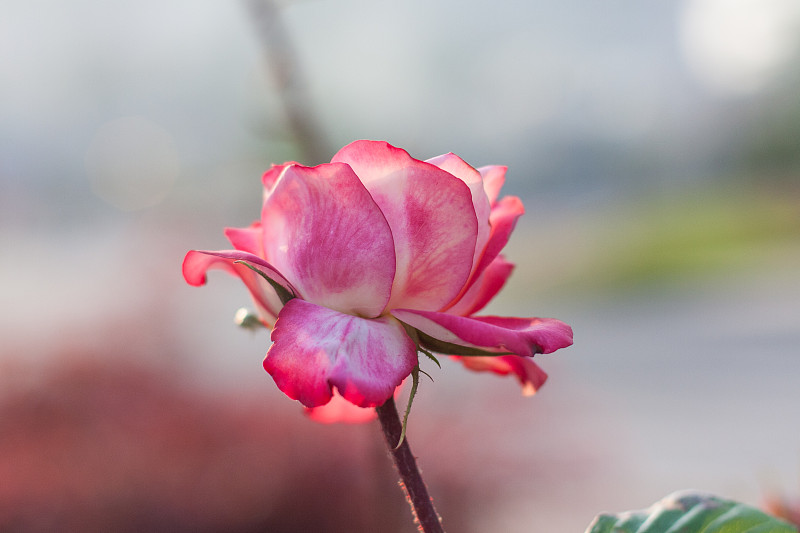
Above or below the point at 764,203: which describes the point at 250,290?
above

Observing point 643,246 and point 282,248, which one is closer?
point 282,248

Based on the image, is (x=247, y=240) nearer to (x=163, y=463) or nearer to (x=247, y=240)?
(x=247, y=240)

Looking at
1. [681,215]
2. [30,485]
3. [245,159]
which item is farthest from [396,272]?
[681,215]

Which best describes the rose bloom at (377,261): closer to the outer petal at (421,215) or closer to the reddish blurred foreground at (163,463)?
the outer petal at (421,215)

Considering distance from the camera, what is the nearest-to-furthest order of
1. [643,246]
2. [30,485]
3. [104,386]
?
[30,485], [104,386], [643,246]

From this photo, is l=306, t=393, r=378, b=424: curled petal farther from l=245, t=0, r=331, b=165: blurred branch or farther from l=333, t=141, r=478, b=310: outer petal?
l=245, t=0, r=331, b=165: blurred branch

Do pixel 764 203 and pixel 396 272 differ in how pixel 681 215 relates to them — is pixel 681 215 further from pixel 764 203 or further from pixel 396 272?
pixel 396 272
